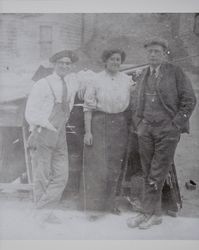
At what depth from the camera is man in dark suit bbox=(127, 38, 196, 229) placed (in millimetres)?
2969

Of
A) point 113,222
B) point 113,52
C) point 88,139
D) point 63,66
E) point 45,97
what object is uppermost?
point 113,52

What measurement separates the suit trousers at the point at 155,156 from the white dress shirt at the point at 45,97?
55cm

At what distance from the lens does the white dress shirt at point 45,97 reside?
3023mm

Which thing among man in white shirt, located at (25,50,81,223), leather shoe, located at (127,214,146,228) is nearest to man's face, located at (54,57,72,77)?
man in white shirt, located at (25,50,81,223)

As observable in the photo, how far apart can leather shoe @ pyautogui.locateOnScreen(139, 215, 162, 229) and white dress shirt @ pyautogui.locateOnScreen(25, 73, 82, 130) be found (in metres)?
0.96

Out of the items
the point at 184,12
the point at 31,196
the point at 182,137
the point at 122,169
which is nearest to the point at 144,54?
the point at 184,12

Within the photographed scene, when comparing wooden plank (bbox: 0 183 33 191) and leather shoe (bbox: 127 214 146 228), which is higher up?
wooden plank (bbox: 0 183 33 191)

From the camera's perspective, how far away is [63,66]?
3.05 meters

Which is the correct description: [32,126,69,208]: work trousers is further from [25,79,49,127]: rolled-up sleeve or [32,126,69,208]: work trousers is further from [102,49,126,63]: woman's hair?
[102,49,126,63]: woman's hair

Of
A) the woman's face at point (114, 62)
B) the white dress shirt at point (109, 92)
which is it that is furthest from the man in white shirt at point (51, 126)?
the woman's face at point (114, 62)

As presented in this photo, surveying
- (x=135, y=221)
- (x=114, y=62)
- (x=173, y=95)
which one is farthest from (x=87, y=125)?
(x=135, y=221)

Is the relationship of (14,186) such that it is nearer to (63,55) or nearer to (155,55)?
(63,55)

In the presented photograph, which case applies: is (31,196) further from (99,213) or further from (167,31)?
(167,31)

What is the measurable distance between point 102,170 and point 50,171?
1.22ft
